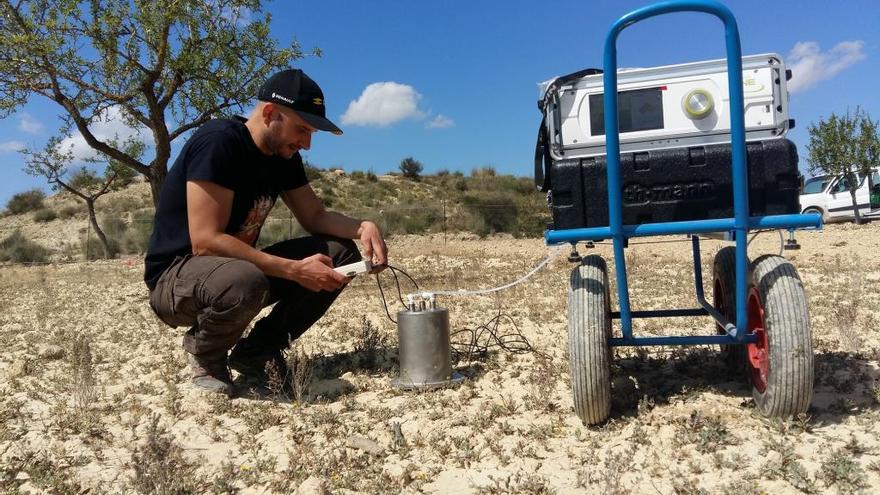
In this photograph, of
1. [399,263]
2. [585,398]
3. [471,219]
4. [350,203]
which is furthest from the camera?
[350,203]

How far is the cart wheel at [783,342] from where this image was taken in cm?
251

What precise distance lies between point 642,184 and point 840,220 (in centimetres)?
2122

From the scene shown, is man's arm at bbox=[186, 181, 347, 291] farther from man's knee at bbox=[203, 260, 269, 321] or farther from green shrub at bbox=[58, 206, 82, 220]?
green shrub at bbox=[58, 206, 82, 220]

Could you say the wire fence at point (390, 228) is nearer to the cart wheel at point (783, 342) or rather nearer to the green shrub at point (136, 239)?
the green shrub at point (136, 239)

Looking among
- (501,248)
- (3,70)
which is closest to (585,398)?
(3,70)

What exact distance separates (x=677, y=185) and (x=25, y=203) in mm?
44013

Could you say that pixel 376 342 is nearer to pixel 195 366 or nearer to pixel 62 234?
pixel 195 366

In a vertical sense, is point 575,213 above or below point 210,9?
below

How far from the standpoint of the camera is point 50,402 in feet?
12.0

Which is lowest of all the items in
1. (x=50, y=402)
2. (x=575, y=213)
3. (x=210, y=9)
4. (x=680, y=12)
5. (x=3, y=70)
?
(x=50, y=402)

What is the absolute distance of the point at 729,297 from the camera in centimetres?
338

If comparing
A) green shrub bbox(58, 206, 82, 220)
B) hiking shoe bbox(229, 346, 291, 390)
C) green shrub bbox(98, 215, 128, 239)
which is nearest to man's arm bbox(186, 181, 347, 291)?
hiking shoe bbox(229, 346, 291, 390)

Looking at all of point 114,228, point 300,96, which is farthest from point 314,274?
A: point 114,228

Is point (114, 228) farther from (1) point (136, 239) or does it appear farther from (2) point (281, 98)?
(2) point (281, 98)
